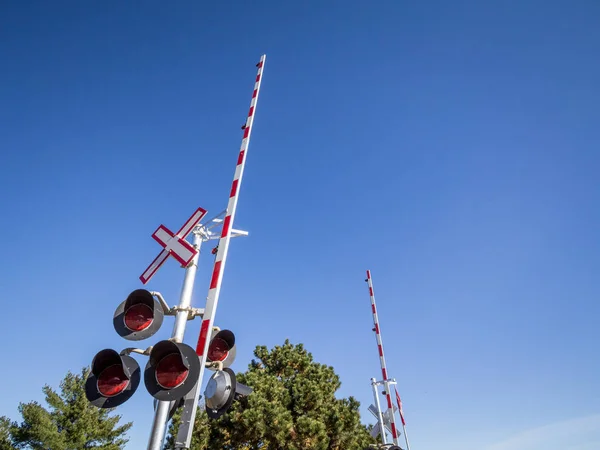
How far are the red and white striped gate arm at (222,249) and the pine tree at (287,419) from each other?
13373 mm

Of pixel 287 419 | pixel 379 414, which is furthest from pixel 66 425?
pixel 379 414

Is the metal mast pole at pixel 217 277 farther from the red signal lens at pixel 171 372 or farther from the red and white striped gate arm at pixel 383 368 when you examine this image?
the red and white striped gate arm at pixel 383 368

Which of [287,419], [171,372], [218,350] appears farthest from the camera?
[287,419]

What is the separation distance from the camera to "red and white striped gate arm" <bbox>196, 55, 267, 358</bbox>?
333 centimetres

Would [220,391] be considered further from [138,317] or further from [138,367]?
[138,317]

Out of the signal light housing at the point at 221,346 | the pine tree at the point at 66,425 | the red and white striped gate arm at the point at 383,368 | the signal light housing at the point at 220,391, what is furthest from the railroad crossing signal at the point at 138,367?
the pine tree at the point at 66,425

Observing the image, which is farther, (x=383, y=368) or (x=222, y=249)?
(x=383, y=368)

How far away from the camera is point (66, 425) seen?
2981 cm

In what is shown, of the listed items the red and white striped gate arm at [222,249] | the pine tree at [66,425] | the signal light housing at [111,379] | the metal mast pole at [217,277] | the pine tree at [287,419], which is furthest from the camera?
the pine tree at [66,425]

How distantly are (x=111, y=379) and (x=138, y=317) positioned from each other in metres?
0.66

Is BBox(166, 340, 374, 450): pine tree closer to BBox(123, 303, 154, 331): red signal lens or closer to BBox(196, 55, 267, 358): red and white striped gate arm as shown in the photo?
BBox(123, 303, 154, 331): red signal lens

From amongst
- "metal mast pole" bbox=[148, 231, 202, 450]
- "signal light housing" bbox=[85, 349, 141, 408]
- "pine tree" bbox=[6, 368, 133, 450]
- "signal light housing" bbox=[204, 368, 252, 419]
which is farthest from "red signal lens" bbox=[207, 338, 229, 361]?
"pine tree" bbox=[6, 368, 133, 450]

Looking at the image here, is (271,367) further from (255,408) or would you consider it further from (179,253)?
(179,253)

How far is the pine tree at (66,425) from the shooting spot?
2791cm
